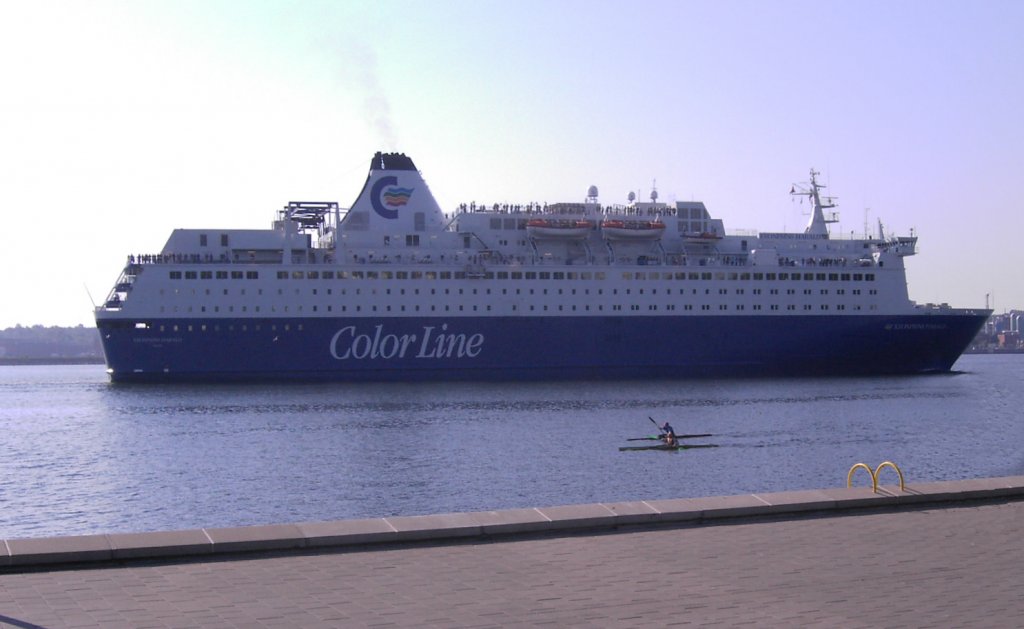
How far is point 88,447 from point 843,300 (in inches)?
1544

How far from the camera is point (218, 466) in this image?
24.9 metres

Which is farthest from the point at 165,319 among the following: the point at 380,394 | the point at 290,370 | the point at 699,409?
the point at 699,409

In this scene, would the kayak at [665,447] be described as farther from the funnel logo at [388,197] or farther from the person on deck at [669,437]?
the funnel logo at [388,197]

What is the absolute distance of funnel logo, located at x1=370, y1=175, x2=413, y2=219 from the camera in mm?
56094

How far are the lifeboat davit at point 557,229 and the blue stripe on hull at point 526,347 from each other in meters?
4.76

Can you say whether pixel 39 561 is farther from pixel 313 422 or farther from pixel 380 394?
pixel 380 394

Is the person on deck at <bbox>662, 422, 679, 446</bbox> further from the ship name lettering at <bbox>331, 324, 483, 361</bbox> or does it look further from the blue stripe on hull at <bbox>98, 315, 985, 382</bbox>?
the ship name lettering at <bbox>331, 324, 483, 361</bbox>

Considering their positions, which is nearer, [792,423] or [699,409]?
[792,423]

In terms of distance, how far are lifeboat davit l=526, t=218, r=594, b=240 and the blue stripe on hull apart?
4756 mm

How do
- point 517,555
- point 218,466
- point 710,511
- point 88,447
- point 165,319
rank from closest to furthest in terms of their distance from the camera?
point 517,555 → point 710,511 → point 218,466 → point 88,447 → point 165,319

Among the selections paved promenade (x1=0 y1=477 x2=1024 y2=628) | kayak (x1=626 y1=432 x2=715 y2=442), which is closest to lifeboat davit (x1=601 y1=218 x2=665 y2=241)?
kayak (x1=626 y1=432 x2=715 y2=442)

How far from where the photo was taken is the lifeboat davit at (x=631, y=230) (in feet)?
184

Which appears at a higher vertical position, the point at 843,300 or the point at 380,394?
the point at 843,300

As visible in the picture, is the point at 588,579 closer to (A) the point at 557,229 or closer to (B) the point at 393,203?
(A) the point at 557,229
